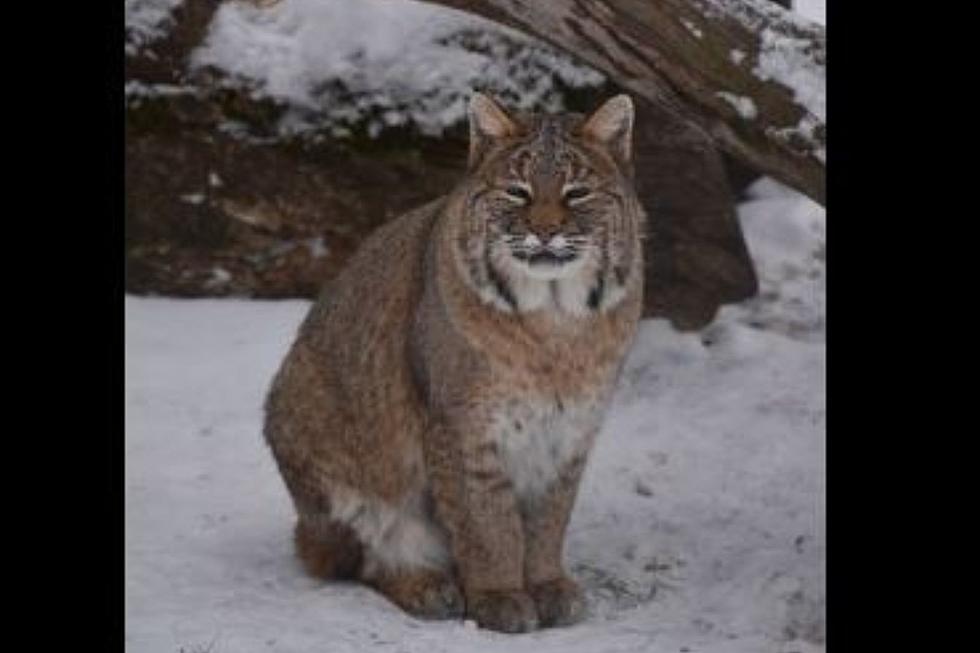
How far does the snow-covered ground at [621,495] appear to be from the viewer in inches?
224

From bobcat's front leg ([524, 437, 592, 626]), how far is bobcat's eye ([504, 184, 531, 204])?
33.8 inches

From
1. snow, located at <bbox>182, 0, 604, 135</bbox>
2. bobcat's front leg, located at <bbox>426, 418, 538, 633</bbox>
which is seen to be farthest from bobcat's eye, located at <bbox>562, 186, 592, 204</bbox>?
snow, located at <bbox>182, 0, 604, 135</bbox>

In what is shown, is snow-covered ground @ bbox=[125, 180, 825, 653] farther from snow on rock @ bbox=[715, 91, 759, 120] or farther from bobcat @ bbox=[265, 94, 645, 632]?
snow on rock @ bbox=[715, 91, 759, 120]

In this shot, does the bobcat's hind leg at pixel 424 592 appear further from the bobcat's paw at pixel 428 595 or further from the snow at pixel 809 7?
the snow at pixel 809 7

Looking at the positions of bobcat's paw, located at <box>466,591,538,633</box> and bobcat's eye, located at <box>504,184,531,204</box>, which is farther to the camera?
bobcat's paw, located at <box>466,591,538,633</box>

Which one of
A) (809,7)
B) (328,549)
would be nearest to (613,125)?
(328,549)

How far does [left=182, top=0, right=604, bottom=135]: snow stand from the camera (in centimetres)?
859

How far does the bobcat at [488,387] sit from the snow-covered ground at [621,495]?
0.19 meters

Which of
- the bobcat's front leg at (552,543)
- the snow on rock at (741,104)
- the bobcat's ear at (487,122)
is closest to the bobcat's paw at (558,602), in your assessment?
the bobcat's front leg at (552,543)

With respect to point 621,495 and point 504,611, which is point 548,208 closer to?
point 504,611

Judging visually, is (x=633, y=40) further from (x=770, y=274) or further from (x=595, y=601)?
(x=770, y=274)

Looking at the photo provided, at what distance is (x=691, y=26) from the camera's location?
584 cm

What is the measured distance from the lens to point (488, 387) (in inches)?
229

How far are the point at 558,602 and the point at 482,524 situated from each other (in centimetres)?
38
